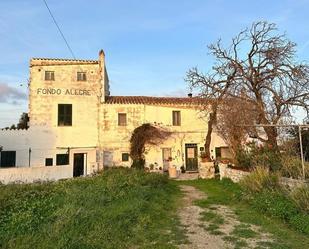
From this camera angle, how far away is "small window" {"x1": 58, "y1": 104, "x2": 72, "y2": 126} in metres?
24.6

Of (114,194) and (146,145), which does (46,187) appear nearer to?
(114,194)

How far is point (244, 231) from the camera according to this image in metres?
7.88

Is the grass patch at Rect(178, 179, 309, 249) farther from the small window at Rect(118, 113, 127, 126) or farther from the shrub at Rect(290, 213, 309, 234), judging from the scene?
the small window at Rect(118, 113, 127, 126)

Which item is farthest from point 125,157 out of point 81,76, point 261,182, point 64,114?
point 261,182

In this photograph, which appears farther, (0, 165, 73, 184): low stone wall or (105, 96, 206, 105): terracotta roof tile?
(105, 96, 206, 105): terracotta roof tile

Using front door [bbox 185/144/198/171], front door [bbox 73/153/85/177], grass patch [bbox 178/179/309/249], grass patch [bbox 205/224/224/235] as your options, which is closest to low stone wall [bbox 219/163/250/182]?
grass patch [bbox 178/179/309/249]

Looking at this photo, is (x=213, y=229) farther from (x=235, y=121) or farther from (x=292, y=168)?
(x=235, y=121)

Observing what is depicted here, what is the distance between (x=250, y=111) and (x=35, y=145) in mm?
14657

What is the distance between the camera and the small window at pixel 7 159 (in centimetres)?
2250

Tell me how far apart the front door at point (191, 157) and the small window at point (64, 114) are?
9.05 m

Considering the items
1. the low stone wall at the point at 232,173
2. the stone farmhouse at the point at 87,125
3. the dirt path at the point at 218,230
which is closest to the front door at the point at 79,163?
the stone farmhouse at the point at 87,125

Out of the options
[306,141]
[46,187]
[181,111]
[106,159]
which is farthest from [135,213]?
[181,111]

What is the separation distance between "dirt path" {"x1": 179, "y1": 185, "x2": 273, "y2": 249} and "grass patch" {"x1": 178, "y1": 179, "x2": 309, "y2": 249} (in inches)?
8.7

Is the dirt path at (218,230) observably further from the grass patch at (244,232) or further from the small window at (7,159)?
the small window at (7,159)
